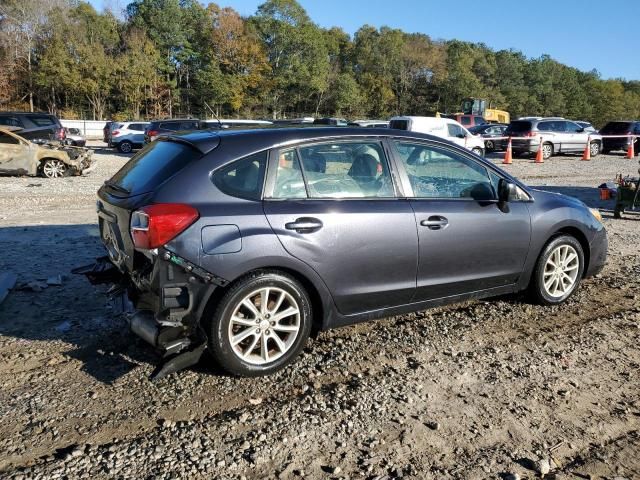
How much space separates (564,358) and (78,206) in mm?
9382

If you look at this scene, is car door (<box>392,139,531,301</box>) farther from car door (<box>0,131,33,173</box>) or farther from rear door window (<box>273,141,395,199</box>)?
car door (<box>0,131,33,173</box>)

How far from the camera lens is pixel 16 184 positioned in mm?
14102

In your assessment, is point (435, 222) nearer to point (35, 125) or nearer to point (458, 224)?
point (458, 224)

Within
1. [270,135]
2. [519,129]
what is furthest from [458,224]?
[519,129]

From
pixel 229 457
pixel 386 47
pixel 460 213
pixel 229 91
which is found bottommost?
pixel 229 457

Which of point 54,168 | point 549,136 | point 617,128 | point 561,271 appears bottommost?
point 561,271

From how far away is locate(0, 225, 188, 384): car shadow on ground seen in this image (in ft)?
13.3

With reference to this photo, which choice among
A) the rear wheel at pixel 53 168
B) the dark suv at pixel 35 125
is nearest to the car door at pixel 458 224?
the rear wheel at pixel 53 168

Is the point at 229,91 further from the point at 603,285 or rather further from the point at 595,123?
the point at 595,123

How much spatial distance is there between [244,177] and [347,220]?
776 millimetres

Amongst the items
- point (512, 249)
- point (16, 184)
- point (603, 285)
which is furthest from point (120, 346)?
point (16, 184)

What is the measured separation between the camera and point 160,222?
3.48m

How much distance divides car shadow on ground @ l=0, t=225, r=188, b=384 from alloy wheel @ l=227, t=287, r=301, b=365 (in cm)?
71

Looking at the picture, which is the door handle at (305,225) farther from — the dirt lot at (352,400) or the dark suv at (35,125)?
the dark suv at (35,125)
